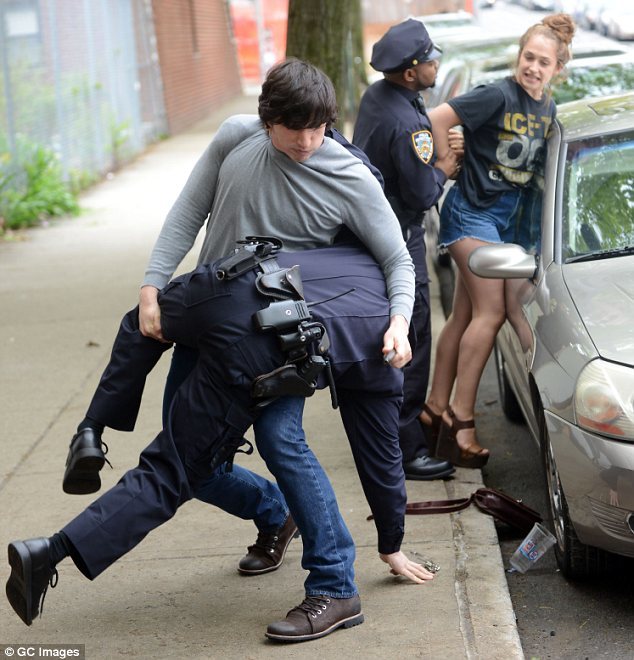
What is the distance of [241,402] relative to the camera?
354cm

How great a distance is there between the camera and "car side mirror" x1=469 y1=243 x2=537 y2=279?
15.4ft

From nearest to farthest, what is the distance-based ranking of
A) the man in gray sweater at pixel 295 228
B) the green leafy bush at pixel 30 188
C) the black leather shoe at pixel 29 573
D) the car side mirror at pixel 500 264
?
the black leather shoe at pixel 29 573 → the man in gray sweater at pixel 295 228 → the car side mirror at pixel 500 264 → the green leafy bush at pixel 30 188

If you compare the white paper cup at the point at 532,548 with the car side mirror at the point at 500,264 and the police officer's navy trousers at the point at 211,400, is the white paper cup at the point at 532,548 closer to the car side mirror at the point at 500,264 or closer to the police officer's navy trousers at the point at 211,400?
the police officer's navy trousers at the point at 211,400

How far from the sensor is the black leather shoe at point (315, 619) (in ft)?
12.1

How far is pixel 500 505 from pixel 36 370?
11.9ft

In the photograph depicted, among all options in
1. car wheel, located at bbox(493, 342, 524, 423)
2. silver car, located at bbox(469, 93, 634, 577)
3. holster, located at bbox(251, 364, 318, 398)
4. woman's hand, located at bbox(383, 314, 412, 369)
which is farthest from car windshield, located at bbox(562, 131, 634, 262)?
holster, located at bbox(251, 364, 318, 398)

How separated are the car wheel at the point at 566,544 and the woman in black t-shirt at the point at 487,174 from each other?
0.95 m

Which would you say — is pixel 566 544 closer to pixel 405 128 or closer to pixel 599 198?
pixel 599 198

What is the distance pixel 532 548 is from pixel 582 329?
2.71 feet

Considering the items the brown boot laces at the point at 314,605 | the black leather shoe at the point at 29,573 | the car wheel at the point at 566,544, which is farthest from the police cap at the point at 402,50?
the black leather shoe at the point at 29,573

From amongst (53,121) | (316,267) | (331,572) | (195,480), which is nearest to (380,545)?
(331,572)

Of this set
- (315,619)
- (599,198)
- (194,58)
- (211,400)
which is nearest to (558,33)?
(599,198)

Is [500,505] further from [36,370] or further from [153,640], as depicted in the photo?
[36,370]

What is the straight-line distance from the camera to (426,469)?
516 centimetres
